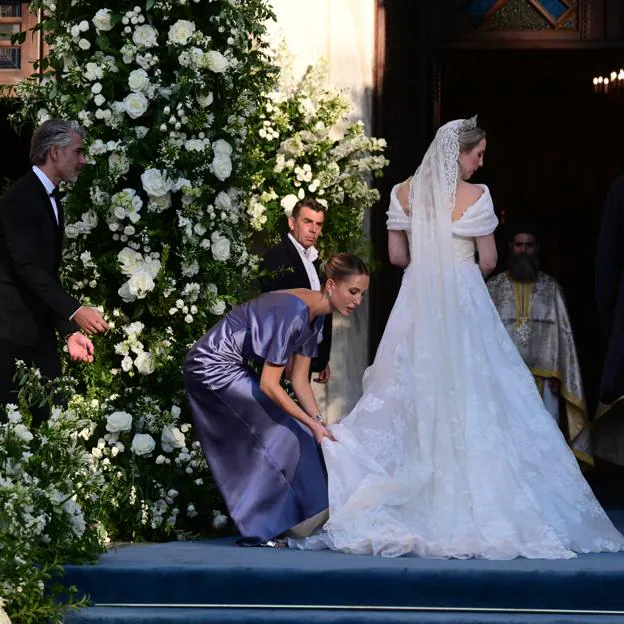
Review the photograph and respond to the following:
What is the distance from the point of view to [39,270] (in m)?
6.90

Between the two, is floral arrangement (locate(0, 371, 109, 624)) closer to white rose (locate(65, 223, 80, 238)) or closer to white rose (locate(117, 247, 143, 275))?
white rose (locate(117, 247, 143, 275))

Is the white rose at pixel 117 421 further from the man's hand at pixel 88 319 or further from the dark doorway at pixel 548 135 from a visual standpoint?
the dark doorway at pixel 548 135

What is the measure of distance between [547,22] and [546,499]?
177 inches

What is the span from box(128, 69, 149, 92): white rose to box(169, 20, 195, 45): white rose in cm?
23

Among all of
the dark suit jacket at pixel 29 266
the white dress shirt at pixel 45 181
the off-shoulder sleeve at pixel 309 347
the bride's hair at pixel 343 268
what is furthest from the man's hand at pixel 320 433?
the white dress shirt at pixel 45 181

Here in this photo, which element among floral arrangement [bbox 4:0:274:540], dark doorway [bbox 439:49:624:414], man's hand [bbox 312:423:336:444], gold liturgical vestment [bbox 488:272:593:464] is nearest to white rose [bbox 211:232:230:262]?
floral arrangement [bbox 4:0:274:540]

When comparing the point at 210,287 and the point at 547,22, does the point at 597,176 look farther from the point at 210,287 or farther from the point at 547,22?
the point at 210,287

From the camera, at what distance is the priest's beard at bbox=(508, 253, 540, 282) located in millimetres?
10133

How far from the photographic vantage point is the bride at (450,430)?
6.61 metres

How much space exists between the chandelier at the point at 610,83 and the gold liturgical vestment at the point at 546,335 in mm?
3765

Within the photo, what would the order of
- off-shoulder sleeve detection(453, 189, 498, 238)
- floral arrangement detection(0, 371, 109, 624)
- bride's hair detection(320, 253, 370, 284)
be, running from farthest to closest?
off-shoulder sleeve detection(453, 189, 498, 238)
bride's hair detection(320, 253, 370, 284)
floral arrangement detection(0, 371, 109, 624)

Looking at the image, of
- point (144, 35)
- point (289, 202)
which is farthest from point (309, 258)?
point (144, 35)

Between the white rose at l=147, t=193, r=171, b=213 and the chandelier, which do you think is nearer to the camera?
the white rose at l=147, t=193, r=171, b=213

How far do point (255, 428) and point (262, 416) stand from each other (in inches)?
2.5
